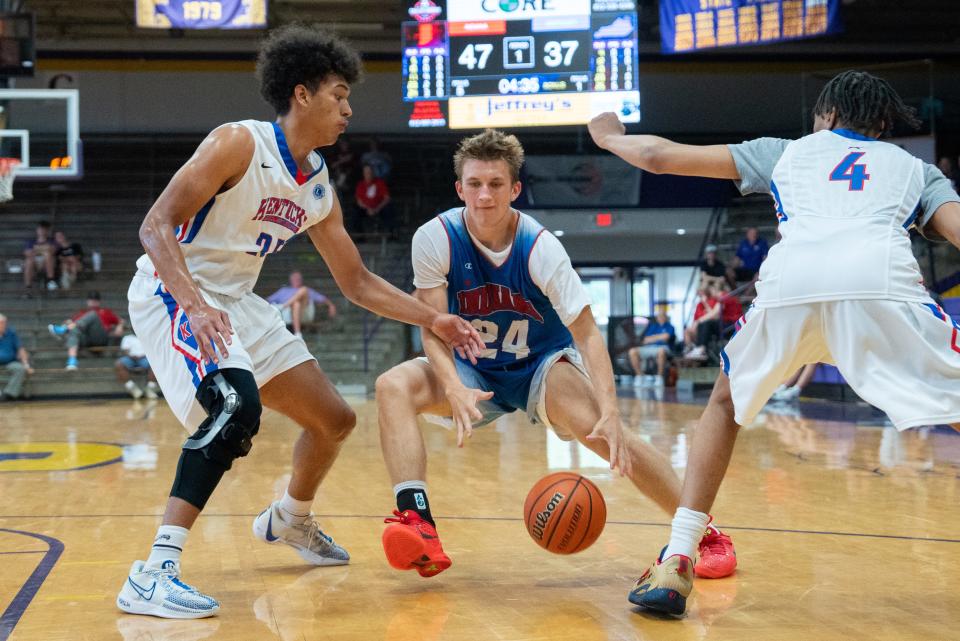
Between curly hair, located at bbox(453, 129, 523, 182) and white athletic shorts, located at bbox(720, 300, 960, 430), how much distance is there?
50.2 inches

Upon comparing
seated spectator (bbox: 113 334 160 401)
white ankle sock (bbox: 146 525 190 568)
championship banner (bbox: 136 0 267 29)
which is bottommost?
seated spectator (bbox: 113 334 160 401)

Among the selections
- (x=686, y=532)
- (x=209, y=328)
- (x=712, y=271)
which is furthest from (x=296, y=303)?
(x=686, y=532)

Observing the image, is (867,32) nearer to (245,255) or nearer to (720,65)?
(720,65)

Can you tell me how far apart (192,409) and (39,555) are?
3.89 ft

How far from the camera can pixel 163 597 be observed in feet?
10.2

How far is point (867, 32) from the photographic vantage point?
70.9 feet

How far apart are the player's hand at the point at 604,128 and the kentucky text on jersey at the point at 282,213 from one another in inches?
41.8

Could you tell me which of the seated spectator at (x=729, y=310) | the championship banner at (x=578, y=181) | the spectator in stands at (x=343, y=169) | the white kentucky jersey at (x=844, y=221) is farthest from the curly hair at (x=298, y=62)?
the championship banner at (x=578, y=181)

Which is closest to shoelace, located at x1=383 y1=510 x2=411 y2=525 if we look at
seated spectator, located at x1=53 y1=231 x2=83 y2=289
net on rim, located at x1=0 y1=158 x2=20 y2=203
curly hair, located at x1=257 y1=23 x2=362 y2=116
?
curly hair, located at x1=257 y1=23 x2=362 y2=116

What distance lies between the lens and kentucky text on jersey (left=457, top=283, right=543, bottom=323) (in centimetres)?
402

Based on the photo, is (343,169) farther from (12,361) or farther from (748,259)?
(748,259)

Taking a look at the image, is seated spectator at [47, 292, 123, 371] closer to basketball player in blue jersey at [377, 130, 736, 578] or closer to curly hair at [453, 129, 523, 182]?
basketball player in blue jersey at [377, 130, 736, 578]

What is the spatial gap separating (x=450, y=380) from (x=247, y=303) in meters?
0.76

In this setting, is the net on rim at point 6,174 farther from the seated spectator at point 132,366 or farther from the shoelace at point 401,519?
the shoelace at point 401,519
